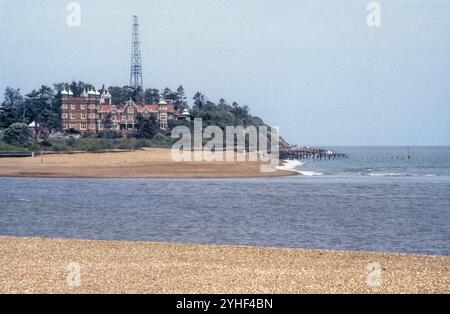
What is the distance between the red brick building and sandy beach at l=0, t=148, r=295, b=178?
4525 cm

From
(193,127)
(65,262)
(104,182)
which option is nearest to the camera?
(65,262)

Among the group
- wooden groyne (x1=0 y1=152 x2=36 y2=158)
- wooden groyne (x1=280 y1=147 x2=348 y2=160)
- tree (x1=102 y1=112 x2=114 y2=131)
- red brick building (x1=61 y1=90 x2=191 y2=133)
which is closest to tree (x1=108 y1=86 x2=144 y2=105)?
red brick building (x1=61 y1=90 x2=191 y2=133)

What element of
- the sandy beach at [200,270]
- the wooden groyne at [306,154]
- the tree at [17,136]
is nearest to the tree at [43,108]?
the tree at [17,136]

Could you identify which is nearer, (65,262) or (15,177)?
(65,262)

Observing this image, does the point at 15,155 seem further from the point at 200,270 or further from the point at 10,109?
the point at 200,270

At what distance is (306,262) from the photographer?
15406mm

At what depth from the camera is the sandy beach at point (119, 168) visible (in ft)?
210

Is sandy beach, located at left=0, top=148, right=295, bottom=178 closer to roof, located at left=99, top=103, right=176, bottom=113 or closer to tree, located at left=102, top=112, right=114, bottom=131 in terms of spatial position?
tree, located at left=102, top=112, right=114, bottom=131

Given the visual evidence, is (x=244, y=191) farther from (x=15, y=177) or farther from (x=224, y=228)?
(x=15, y=177)

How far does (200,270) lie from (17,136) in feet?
284

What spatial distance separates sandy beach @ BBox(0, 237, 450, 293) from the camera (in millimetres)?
12336

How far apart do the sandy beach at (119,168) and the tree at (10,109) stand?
34444 mm
